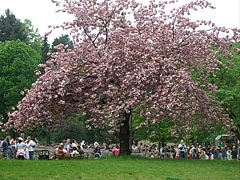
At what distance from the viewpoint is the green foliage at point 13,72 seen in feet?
163

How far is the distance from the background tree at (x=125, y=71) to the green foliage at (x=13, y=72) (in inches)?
1066

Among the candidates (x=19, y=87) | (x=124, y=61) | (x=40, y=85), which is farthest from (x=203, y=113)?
(x=19, y=87)

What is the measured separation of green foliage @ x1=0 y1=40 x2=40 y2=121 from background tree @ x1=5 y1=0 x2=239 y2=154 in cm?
2707

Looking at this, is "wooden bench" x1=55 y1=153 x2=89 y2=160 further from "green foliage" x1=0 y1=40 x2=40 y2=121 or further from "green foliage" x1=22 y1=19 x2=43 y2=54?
"green foliage" x1=22 y1=19 x2=43 y2=54

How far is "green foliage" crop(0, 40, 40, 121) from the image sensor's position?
4972 centimetres

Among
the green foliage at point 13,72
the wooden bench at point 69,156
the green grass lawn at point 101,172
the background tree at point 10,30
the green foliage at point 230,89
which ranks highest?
the background tree at point 10,30

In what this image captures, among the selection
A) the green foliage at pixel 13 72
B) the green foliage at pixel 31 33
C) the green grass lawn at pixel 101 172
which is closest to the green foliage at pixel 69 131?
the green foliage at pixel 13 72

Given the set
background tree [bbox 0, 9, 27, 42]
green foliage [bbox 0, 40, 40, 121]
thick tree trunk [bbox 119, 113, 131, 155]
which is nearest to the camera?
thick tree trunk [bbox 119, 113, 131, 155]

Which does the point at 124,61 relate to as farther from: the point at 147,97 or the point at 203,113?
the point at 203,113

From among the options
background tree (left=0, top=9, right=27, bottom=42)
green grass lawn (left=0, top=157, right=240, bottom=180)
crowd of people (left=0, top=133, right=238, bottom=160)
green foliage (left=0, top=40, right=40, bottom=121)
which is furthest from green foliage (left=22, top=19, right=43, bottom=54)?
green grass lawn (left=0, top=157, right=240, bottom=180)

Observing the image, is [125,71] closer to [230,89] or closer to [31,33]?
[230,89]

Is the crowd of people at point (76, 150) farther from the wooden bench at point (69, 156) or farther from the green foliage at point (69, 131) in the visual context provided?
the green foliage at point (69, 131)

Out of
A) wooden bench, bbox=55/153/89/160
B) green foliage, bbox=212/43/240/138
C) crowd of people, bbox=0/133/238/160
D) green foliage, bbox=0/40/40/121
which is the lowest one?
wooden bench, bbox=55/153/89/160

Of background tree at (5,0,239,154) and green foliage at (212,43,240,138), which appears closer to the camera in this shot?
background tree at (5,0,239,154)
